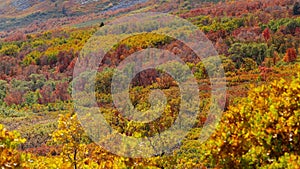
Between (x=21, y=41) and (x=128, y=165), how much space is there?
74.9m

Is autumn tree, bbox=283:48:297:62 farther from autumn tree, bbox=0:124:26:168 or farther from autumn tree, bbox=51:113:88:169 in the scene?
autumn tree, bbox=0:124:26:168

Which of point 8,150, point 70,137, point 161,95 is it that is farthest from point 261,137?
point 161,95

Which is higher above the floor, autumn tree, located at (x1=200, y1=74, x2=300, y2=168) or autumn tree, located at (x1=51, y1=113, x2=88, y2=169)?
autumn tree, located at (x1=200, y1=74, x2=300, y2=168)

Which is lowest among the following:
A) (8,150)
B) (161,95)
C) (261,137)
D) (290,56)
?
(290,56)

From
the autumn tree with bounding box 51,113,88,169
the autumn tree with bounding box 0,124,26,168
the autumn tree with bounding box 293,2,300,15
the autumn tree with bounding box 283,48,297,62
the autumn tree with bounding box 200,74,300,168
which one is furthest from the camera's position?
the autumn tree with bounding box 293,2,300,15

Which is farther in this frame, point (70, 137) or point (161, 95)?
point (161, 95)

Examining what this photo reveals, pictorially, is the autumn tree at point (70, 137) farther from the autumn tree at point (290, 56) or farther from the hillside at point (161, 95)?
the autumn tree at point (290, 56)

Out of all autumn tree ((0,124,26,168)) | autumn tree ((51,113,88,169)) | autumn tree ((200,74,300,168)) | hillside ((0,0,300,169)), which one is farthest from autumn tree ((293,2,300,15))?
autumn tree ((0,124,26,168))

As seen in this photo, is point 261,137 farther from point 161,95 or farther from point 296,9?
point 296,9

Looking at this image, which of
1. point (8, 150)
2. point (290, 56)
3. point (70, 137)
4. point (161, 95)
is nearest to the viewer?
point (8, 150)

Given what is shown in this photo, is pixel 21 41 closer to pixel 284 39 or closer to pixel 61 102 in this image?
pixel 61 102

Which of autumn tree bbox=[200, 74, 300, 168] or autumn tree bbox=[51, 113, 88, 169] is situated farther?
autumn tree bbox=[51, 113, 88, 169]

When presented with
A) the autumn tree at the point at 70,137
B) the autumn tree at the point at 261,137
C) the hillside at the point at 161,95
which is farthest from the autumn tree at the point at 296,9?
the autumn tree at the point at 261,137

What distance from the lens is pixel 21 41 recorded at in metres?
81.5
